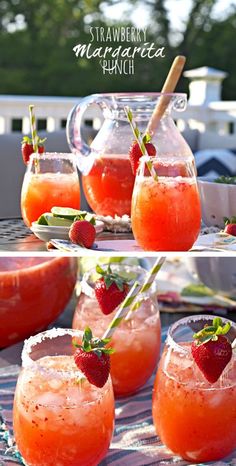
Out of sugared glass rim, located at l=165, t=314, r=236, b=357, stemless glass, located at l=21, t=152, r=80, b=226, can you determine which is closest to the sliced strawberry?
stemless glass, located at l=21, t=152, r=80, b=226

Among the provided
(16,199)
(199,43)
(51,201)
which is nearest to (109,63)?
(51,201)

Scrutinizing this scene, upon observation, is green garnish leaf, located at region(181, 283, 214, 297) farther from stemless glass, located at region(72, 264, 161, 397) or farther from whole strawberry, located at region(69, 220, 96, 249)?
whole strawberry, located at region(69, 220, 96, 249)

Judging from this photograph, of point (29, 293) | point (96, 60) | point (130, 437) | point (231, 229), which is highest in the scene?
point (96, 60)

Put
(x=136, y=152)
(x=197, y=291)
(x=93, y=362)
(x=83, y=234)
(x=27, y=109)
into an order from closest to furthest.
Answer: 1. (x=93, y=362)
2. (x=83, y=234)
3. (x=136, y=152)
4. (x=197, y=291)
5. (x=27, y=109)

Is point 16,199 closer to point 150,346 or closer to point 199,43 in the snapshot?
point 150,346

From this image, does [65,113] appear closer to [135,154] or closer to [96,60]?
[135,154]

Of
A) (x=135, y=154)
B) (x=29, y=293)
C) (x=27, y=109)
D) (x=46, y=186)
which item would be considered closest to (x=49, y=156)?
(x=46, y=186)

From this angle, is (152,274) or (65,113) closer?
(152,274)

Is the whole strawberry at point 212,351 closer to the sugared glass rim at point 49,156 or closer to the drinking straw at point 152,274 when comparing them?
the drinking straw at point 152,274
